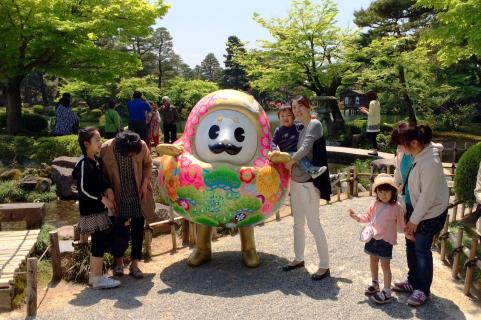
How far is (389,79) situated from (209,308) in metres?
20.3

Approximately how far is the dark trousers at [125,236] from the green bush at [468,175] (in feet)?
15.9

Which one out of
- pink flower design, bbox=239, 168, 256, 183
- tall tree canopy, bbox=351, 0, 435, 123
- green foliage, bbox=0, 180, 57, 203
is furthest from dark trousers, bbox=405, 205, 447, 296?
tall tree canopy, bbox=351, 0, 435, 123

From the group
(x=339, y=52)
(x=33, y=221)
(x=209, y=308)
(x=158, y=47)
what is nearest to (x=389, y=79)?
(x=339, y=52)

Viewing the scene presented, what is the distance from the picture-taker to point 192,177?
4727mm

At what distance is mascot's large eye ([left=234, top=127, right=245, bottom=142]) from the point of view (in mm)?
4891

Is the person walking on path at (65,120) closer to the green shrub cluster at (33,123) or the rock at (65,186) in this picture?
the rock at (65,186)

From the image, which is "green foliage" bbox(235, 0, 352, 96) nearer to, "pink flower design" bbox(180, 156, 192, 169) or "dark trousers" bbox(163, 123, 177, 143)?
"dark trousers" bbox(163, 123, 177, 143)

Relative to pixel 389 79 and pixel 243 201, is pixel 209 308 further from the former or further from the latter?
pixel 389 79

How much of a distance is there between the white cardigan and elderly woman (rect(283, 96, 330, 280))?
3.27ft

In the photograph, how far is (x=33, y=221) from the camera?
778 cm

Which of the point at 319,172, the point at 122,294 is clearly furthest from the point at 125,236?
the point at 319,172

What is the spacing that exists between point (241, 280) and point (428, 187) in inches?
86.6

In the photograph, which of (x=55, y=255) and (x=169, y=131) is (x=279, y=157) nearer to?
(x=55, y=255)

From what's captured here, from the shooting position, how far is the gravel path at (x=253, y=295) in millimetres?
4156
